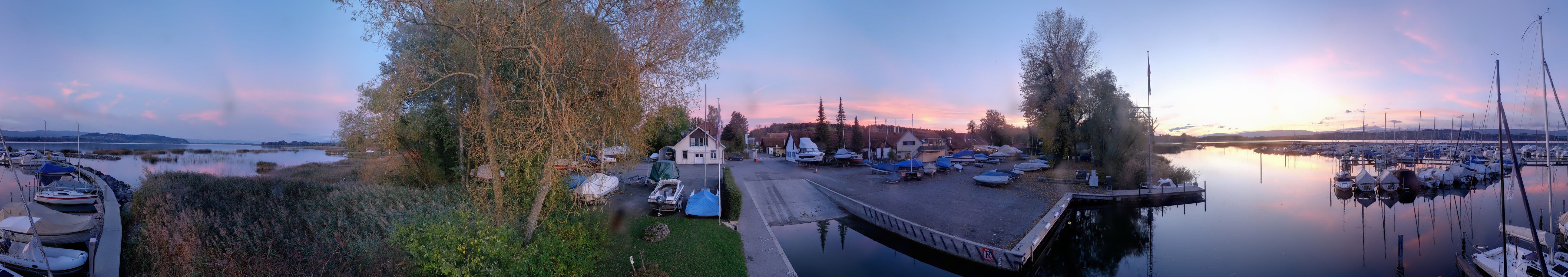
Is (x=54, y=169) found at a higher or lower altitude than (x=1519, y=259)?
higher

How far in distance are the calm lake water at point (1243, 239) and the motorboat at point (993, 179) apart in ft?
10.8

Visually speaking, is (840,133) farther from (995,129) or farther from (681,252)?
(681,252)

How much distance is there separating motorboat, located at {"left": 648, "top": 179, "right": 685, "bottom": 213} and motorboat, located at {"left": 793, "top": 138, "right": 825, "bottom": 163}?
16.5 metres

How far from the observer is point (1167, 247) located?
45.9 ft

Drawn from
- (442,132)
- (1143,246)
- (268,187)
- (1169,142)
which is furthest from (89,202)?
(1169,142)

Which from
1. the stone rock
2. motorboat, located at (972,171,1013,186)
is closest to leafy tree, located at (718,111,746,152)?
motorboat, located at (972,171,1013,186)

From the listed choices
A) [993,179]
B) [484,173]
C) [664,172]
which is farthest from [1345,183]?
[484,173]

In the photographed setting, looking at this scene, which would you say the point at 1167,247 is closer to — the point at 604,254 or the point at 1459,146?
the point at 604,254

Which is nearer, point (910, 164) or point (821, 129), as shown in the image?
point (910, 164)

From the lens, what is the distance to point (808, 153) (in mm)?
35750

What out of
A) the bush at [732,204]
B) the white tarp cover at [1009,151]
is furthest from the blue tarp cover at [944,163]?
the bush at [732,204]

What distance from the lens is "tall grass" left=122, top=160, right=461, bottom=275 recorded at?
5445mm

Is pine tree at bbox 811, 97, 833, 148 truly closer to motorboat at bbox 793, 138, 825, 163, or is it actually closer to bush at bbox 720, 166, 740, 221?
motorboat at bbox 793, 138, 825, 163

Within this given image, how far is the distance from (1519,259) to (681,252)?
16.1m
